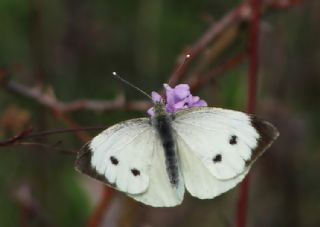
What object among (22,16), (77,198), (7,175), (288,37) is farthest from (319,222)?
(22,16)

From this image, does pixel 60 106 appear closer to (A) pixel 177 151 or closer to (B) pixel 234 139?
(A) pixel 177 151

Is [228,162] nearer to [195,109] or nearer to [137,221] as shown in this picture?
[195,109]

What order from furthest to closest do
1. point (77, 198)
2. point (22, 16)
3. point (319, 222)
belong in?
point (22, 16) → point (319, 222) → point (77, 198)

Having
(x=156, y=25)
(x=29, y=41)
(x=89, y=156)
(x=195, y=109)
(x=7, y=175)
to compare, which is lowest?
(x=89, y=156)

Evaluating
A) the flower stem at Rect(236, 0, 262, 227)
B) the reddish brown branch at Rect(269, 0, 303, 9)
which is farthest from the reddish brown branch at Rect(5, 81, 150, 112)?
the reddish brown branch at Rect(269, 0, 303, 9)

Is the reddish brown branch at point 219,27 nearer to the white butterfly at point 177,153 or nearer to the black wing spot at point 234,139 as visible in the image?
the white butterfly at point 177,153

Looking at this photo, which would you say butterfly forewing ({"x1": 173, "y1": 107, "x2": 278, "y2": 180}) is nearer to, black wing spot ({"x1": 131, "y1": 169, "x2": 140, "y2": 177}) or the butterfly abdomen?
the butterfly abdomen

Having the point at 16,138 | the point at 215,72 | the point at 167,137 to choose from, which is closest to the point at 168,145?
the point at 167,137
